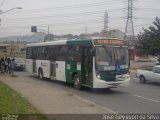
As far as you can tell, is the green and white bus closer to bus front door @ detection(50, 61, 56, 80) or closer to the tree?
bus front door @ detection(50, 61, 56, 80)

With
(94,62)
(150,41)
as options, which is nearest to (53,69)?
(94,62)

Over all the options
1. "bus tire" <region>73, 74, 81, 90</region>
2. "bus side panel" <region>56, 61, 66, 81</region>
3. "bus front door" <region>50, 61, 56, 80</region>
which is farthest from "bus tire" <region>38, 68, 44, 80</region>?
"bus tire" <region>73, 74, 81, 90</region>

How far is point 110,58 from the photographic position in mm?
17969

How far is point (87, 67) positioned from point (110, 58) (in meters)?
1.41

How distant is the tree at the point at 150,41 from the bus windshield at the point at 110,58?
25497 mm

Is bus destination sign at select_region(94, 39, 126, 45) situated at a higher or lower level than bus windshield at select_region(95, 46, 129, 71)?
higher

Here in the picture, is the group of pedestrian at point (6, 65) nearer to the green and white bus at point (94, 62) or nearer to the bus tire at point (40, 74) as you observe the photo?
the bus tire at point (40, 74)

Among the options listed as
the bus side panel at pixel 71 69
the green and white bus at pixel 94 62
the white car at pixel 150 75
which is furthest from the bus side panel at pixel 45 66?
the white car at pixel 150 75

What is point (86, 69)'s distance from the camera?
1870 centimetres

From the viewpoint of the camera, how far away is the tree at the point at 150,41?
43.2 meters

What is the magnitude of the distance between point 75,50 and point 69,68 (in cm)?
131

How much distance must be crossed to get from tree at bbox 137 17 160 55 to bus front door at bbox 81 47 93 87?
25.8 m

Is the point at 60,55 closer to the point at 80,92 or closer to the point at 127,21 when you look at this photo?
the point at 80,92

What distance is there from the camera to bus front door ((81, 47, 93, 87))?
1809 centimetres
